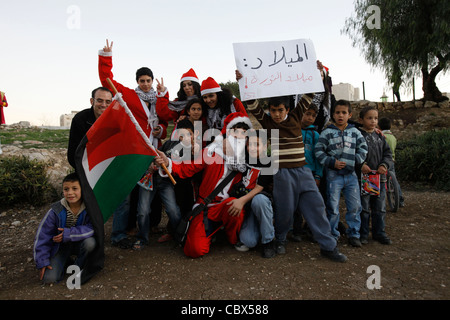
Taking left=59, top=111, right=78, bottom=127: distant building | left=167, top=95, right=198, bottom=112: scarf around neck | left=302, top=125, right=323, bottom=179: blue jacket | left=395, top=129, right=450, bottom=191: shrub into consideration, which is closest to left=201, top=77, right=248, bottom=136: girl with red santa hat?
left=167, top=95, right=198, bottom=112: scarf around neck

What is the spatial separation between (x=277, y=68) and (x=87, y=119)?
7.65 feet

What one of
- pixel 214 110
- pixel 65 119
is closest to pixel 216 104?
pixel 214 110

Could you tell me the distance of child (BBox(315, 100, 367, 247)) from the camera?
142 inches

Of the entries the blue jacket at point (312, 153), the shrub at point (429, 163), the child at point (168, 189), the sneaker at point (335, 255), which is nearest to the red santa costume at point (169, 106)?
the child at point (168, 189)

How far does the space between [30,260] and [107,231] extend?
1.11m

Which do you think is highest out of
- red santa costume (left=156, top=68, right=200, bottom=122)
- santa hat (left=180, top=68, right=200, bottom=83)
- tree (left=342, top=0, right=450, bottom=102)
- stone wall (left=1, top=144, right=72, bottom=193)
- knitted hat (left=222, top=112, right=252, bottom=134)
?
tree (left=342, top=0, right=450, bottom=102)

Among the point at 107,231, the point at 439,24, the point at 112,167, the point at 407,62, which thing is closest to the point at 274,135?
the point at 112,167

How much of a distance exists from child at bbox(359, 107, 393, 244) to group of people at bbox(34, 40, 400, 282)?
0.04 feet

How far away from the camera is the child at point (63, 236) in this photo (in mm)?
2910

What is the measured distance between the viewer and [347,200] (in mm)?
3688

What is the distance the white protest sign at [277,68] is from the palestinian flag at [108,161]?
1.26 meters

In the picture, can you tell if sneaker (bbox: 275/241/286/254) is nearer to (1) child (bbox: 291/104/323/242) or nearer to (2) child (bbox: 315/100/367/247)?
(1) child (bbox: 291/104/323/242)
